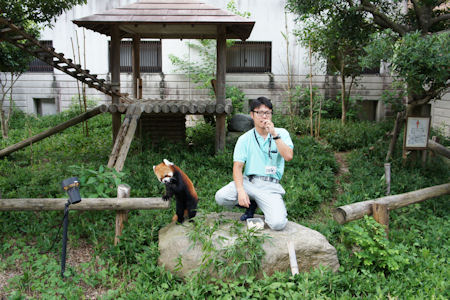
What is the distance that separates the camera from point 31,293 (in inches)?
161

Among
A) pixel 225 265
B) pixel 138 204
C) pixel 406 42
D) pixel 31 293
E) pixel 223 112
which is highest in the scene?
pixel 406 42

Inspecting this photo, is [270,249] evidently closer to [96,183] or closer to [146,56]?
[96,183]

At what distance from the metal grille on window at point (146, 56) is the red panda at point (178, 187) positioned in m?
11.2

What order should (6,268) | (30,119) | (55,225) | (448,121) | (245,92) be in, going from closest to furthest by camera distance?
(6,268) → (55,225) → (448,121) → (30,119) → (245,92)

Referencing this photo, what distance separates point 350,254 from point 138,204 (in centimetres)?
264

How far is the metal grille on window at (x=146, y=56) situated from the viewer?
1479cm

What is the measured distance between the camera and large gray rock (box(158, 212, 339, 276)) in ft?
13.4

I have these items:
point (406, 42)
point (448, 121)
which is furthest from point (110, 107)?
point (448, 121)

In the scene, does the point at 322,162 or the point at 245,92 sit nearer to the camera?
the point at 322,162

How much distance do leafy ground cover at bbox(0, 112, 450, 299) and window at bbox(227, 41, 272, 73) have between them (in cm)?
713

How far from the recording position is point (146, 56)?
14.9m

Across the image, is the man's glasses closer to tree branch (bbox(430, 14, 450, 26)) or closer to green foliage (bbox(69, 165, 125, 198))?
green foliage (bbox(69, 165, 125, 198))

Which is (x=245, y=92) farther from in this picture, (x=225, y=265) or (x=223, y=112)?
(x=225, y=265)

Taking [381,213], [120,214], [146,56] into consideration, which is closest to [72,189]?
[120,214]
